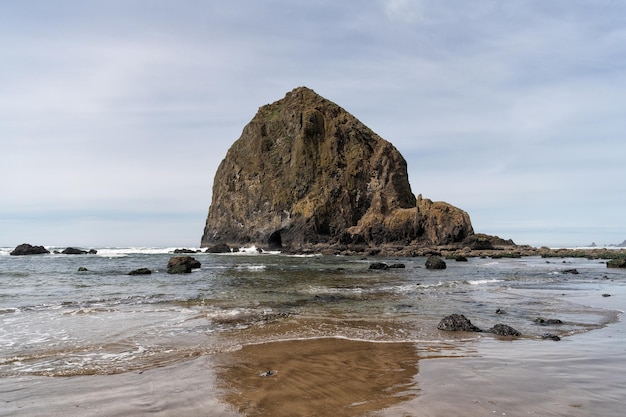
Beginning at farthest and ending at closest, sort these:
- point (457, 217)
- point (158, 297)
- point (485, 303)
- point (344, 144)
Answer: point (344, 144) < point (457, 217) < point (158, 297) < point (485, 303)

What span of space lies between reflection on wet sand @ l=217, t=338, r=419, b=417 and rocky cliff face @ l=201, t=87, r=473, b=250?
66.1m

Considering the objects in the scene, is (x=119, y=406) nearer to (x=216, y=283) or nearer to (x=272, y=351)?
(x=272, y=351)

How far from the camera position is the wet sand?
511cm

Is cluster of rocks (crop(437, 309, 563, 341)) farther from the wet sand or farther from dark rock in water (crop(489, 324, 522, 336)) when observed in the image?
the wet sand

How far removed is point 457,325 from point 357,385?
5352 mm

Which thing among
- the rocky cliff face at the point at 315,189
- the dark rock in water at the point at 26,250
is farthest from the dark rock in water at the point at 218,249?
the dark rock in water at the point at 26,250

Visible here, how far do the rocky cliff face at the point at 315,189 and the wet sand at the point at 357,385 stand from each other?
217 ft

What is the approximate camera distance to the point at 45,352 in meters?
8.64

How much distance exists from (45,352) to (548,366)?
9832mm

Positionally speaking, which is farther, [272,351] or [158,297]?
[158,297]

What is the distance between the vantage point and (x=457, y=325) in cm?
1046

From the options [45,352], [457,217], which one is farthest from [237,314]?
[457,217]

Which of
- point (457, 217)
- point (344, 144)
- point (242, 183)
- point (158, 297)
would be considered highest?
point (344, 144)

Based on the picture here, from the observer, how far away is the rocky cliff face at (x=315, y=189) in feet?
249
